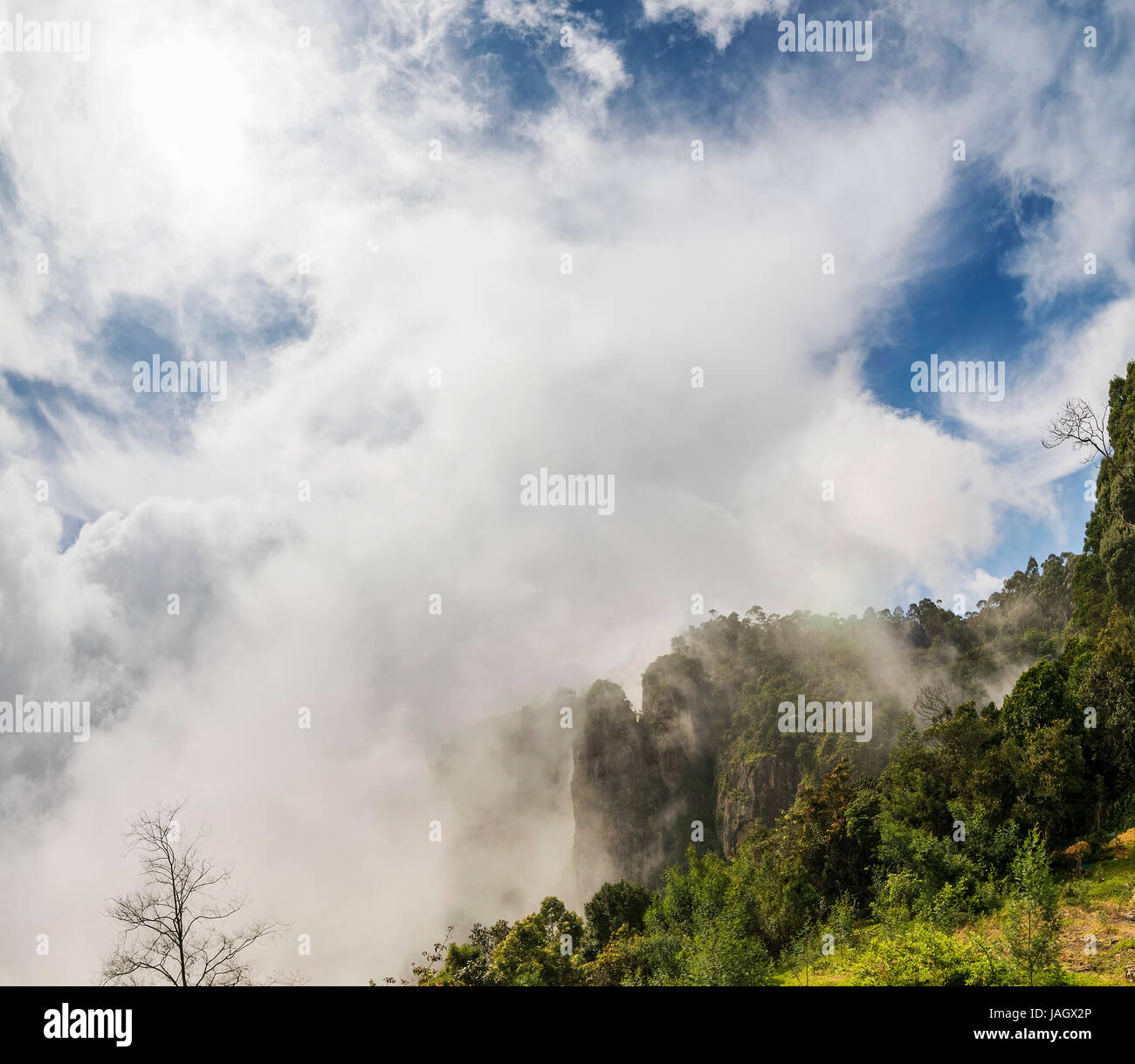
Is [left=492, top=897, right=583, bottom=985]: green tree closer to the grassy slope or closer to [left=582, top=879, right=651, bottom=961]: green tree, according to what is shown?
[left=582, top=879, right=651, bottom=961]: green tree

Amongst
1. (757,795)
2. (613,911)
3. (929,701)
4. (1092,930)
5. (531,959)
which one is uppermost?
(929,701)

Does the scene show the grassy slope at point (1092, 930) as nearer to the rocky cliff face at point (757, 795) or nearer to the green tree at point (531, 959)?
the green tree at point (531, 959)

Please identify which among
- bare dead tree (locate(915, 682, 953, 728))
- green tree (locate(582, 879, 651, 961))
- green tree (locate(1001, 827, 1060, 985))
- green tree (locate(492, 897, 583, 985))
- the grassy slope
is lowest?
green tree (locate(582, 879, 651, 961))

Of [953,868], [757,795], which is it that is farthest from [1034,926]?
[757,795]

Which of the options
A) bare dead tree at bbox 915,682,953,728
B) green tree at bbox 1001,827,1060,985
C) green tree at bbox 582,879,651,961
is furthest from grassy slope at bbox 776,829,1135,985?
Answer: bare dead tree at bbox 915,682,953,728

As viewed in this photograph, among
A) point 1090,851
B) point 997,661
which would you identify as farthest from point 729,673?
point 1090,851

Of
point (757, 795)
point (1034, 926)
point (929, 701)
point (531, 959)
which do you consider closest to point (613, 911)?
point (531, 959)

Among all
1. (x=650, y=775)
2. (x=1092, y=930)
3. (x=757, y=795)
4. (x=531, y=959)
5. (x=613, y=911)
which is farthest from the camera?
(x=650, y=775)

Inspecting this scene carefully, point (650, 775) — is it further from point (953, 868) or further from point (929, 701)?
point (953, 868)

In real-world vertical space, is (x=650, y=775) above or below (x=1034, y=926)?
below

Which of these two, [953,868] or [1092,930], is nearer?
[1092,930]

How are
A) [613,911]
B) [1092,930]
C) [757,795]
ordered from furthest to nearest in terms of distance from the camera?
1. [757,795]
2. [613,911]
3. [1092,930]
